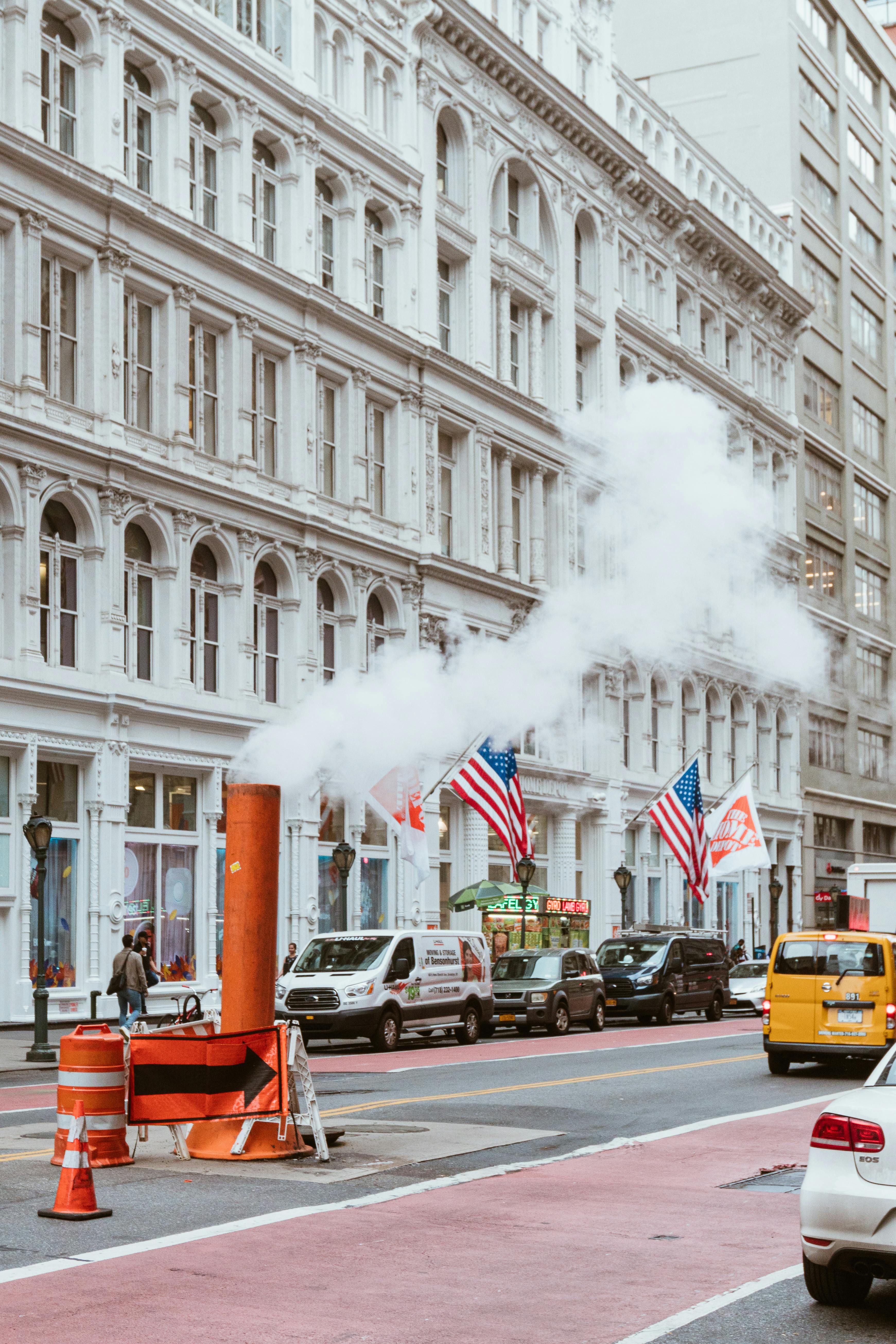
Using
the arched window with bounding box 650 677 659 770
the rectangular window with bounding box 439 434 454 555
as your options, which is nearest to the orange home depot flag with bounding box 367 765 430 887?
→ the rectangular window with bounding box 439 434 454 555

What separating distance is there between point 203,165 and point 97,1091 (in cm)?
2784

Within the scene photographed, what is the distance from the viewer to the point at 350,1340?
8117 mm

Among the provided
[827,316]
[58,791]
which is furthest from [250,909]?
[827,316]

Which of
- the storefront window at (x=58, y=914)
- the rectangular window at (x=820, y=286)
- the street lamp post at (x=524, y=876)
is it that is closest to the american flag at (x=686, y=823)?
the street lamp post at (x=524, y=876)

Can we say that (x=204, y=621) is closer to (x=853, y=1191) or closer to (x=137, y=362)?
(x=137, y=362)

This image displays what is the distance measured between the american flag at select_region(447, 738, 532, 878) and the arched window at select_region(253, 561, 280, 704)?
537 centimetres

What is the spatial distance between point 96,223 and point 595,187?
2364cm

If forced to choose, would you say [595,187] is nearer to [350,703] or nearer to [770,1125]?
[350,703]

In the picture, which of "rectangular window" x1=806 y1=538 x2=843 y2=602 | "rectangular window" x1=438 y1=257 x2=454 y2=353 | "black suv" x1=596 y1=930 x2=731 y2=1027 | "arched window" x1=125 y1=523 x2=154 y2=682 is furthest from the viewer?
"rectangular window" x1=806 y1=538 x2=843 y2=602

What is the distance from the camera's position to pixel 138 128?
35.4 m

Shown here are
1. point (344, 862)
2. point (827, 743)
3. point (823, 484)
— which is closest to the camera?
point (344, 862)

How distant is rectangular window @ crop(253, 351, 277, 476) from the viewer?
3812 cm

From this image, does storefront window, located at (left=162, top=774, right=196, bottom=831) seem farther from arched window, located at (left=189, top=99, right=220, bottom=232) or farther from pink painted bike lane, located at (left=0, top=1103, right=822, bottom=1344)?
pink painted bike lane, located at (left=0, top=1103, right=822, bottom=1344)

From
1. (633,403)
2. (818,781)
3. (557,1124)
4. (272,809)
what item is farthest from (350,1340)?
(818,781)
